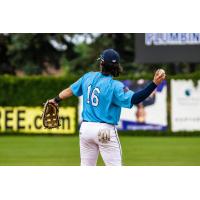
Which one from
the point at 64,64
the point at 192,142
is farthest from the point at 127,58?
the point at 192,142

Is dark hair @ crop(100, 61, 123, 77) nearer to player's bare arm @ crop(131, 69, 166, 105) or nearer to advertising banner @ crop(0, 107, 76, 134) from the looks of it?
player's bare arm @ crop(131, 69, 166, 105)

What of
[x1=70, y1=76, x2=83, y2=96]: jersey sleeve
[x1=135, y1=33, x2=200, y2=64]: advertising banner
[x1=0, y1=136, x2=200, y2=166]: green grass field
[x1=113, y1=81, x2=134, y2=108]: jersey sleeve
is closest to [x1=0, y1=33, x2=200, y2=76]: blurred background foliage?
[x1=135, y1=33, x2=200, y2=64]: advertising banner

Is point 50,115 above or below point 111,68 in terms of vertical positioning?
below

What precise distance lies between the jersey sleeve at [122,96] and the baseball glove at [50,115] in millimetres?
1431

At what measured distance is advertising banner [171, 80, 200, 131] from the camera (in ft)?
96.6

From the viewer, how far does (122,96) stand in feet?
31.5

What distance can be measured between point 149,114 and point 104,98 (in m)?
20.0

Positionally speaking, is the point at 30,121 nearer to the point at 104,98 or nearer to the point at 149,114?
the point at 149,114

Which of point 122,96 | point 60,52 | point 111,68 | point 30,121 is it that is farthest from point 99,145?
point 60,52

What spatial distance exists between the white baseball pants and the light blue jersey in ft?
0.30

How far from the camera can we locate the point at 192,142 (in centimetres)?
2580

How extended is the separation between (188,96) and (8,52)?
14646 mm

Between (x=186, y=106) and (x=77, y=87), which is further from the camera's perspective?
(x=186, y=106)

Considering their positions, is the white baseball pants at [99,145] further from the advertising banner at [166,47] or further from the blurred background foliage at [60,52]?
the blurred background foliage at [60,52]
